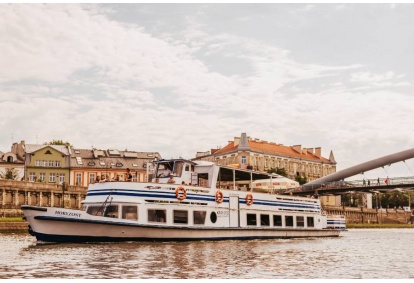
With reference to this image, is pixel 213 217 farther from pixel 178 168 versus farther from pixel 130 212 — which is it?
pixel 130 212

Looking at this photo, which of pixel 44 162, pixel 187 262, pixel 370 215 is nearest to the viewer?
pixel 187 262

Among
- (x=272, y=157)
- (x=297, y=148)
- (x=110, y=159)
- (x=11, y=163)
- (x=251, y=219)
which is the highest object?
(x=297, y=148)

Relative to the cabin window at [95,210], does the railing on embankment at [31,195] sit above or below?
above

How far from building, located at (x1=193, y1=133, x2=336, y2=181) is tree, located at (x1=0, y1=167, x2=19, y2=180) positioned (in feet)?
132

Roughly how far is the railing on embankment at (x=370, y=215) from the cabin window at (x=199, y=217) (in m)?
84.3

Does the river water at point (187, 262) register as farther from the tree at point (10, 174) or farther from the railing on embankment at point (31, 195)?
the tree at point (10, 174)

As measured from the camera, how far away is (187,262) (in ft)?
70.3

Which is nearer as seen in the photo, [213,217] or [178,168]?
[213,217]

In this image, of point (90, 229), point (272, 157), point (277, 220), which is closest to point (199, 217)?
point (90, 229)

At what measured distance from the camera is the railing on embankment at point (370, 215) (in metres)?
123

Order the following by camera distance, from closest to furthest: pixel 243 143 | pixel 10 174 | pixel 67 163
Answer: pixel 10 174 → pixel 67 163 → pixel 243 143

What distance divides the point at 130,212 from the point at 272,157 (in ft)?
309

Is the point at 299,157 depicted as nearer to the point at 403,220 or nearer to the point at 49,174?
the point at 403,220

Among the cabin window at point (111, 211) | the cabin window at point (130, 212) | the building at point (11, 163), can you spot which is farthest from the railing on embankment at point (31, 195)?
the cabin window at point (130, 212)
